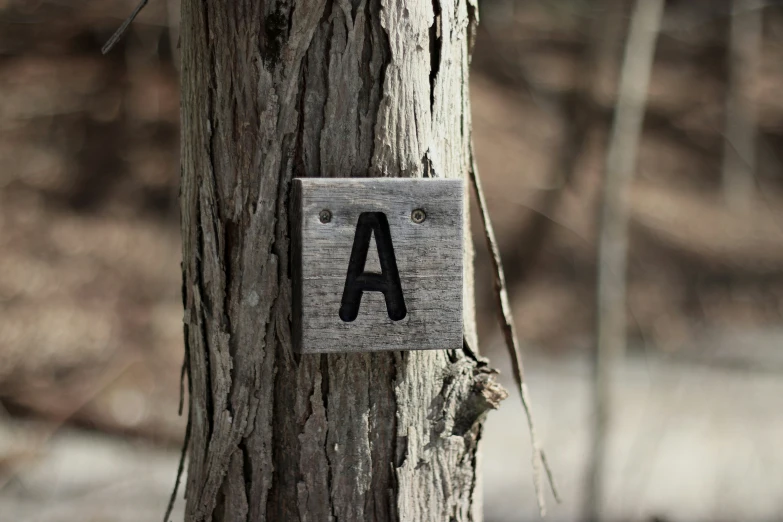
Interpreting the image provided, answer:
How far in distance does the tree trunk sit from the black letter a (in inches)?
3.7

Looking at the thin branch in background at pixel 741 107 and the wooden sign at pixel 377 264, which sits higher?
the thin branch in background at pixel 741 107

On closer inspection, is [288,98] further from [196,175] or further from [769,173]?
[769,173]

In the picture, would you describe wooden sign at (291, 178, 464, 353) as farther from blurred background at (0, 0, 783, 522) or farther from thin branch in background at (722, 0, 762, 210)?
thin branch in background at (722, 0, 762, 210)

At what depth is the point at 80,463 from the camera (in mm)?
5852

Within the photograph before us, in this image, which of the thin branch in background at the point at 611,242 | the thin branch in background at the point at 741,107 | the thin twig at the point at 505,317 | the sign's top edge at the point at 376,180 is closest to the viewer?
the sign's top edge at the point at 376,180

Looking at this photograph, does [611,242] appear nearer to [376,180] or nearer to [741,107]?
[376,180]

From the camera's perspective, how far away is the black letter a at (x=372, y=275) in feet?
4.19

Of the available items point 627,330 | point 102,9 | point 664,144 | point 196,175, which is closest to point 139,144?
point 102,9

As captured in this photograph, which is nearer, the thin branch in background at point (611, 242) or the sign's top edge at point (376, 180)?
the sign's top edge at point (376, 180)

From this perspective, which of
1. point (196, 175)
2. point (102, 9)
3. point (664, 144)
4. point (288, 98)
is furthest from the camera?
point (664, 144)

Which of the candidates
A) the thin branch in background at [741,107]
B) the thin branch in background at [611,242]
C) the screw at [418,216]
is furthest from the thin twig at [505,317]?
the thin branch in background at [741,107]

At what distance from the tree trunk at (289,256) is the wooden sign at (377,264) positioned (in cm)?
6

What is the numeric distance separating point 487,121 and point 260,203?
8220 millimetres

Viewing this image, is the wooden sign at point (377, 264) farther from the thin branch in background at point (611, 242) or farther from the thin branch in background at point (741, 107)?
the thin branch in background at point (741, 107)
